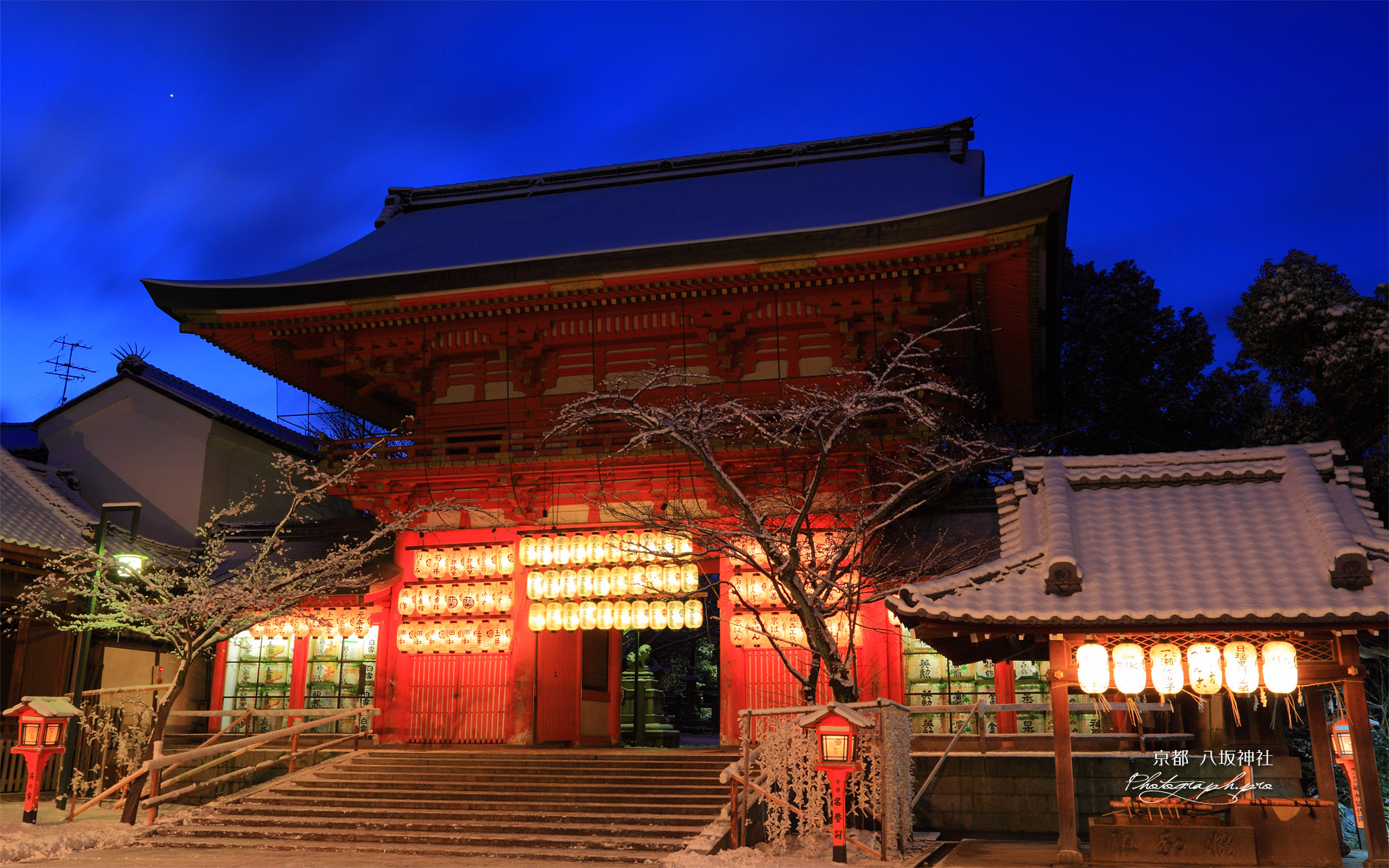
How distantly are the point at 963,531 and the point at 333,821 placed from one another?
34.2 feet

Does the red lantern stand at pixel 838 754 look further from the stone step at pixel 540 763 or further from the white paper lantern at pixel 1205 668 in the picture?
the stone step at pixel 540 763

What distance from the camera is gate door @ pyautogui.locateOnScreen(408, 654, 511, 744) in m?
17.9

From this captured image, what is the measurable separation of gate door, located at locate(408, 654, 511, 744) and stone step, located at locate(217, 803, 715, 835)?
3465 mm

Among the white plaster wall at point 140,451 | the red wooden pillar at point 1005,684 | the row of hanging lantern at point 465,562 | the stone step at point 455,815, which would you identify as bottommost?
the stone step at point 455,815

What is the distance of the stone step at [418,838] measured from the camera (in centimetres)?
1217

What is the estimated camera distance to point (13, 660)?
1734 centimetres

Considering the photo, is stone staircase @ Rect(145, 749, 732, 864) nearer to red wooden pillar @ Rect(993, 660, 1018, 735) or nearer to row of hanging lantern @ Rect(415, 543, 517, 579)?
row of hanging lantern @ Rect(415, 543, 517, 579)

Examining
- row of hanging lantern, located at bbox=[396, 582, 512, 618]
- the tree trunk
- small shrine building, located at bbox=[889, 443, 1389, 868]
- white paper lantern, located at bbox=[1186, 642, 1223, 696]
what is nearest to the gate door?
row of hanging lantern, located at bbox=[396, 582, 512, 618]

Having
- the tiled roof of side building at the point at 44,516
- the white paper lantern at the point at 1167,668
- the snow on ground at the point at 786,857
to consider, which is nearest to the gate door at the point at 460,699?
the tiled roof of side building at the point at 44,516

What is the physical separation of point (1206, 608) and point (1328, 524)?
1.79m

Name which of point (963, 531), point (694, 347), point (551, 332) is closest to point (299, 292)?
point (551, 332)

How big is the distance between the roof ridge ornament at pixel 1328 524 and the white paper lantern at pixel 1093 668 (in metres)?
2.23

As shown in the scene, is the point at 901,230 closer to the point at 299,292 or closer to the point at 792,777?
the point at 792,777

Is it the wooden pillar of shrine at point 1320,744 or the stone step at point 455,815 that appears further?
the stone step at point 455,815
